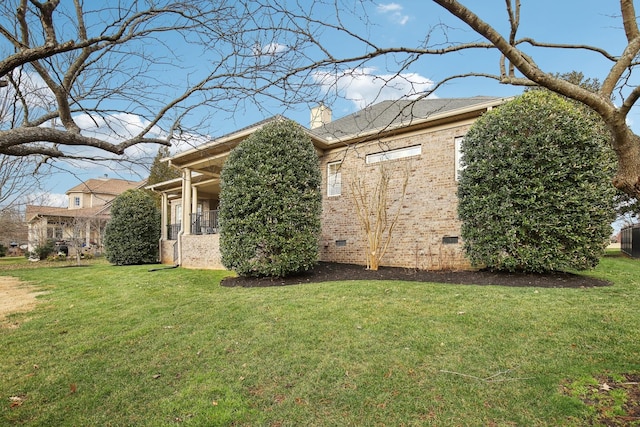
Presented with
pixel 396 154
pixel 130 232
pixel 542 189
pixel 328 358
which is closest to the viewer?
pixel 328 358

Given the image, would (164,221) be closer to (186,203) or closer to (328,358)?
(186,203)

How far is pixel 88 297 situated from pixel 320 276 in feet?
17.1

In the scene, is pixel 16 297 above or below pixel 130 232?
below

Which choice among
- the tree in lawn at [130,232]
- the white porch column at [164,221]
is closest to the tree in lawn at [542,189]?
the tree in lawn at [130,232]

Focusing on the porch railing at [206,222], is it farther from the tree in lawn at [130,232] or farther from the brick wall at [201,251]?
the tree in lawn at [130,232]

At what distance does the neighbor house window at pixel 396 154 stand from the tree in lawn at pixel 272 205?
249 cm

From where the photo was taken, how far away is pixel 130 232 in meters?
15.0

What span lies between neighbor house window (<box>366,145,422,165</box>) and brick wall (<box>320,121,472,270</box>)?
109mm

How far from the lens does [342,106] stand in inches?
137

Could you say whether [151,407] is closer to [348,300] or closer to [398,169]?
[348,300]

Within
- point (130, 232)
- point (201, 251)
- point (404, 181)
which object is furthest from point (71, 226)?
point (404, 181)

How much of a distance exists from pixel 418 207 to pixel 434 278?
258cm

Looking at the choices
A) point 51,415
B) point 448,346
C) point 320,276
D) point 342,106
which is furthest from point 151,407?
point 320,276

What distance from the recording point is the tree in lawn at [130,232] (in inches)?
589
